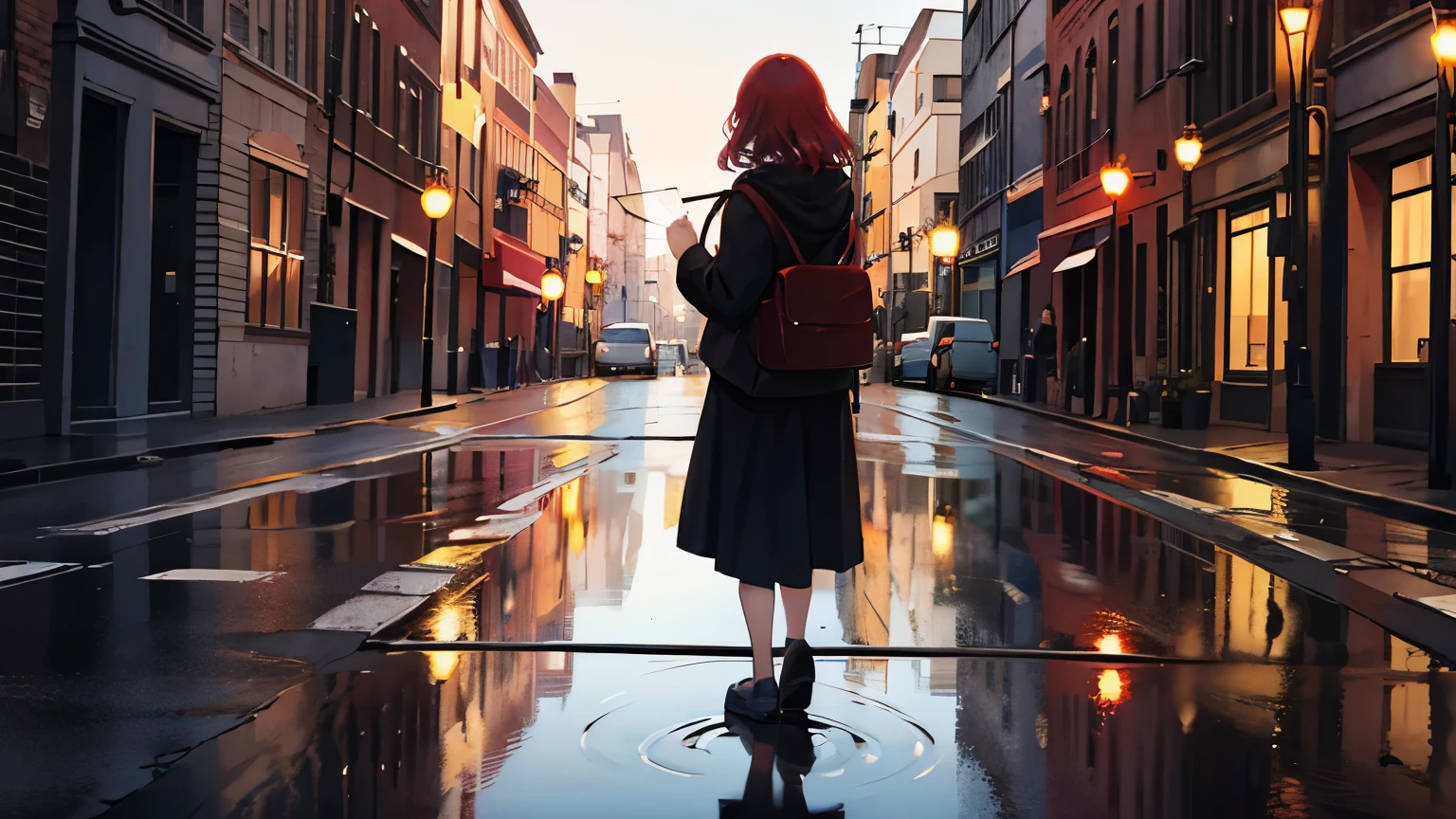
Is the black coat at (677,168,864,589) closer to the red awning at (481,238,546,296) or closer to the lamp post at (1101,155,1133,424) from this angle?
the lamp post at (1101,155,1133,424)

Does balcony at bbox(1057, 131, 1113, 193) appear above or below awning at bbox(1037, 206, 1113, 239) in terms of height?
above

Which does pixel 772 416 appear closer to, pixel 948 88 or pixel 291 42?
pixel 291 42

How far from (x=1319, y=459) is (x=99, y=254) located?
47.5 feet

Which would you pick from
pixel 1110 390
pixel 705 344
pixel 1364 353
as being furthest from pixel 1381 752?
pixel 1110 390

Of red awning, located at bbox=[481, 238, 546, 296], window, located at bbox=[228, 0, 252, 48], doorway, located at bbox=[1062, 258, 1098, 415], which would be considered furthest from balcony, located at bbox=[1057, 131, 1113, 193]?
red awning, located at bbox=[481, 238, 546, 296]

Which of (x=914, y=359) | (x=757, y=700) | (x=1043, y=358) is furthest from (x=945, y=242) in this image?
(x=757, y=700)

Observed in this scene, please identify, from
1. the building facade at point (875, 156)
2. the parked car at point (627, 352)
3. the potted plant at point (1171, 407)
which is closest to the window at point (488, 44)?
the parked car at point (627, 352)

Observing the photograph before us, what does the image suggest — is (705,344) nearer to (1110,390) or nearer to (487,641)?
(487,641)

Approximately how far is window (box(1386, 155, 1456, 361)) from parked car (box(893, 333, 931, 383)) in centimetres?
2198

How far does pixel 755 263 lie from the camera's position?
4.10 meters

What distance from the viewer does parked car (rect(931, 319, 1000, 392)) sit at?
36.1 metres

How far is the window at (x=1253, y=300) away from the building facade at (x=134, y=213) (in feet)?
50.9

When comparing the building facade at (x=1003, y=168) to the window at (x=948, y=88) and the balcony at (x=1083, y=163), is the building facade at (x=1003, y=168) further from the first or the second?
the window at (x=948, y=88)

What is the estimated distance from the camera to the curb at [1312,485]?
10.2m
